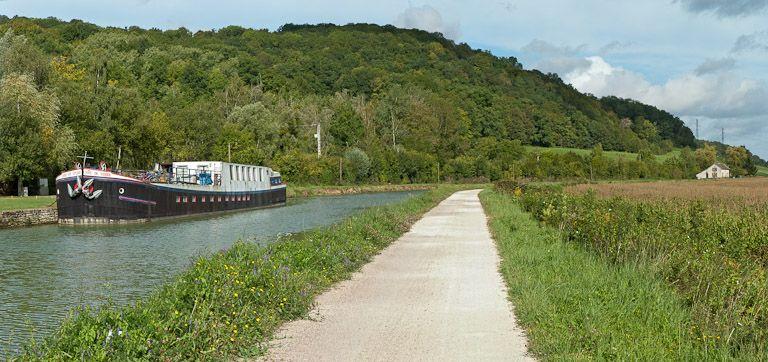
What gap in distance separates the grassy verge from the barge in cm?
2875

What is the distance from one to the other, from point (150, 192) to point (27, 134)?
11.6 m

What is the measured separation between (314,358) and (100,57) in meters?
104

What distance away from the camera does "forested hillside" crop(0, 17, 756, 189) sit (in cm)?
5634

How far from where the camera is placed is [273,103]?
360ft

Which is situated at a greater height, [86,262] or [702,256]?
[702,256]

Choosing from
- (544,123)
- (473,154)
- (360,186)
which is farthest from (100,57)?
(544,123)

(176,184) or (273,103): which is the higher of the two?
(273,103)

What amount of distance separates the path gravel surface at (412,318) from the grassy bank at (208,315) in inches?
13.0

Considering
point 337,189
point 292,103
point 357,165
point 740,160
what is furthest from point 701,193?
point 740,160

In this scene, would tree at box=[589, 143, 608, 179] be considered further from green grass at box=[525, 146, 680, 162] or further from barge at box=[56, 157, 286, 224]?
barge at box=[56, 157, 286, 224]

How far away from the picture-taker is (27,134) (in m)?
43.7

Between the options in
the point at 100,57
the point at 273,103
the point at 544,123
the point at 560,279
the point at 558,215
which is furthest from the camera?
the point at 544,123

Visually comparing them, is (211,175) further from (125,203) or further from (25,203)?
(25,203)

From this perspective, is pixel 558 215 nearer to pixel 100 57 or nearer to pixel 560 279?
pixel 560 279
